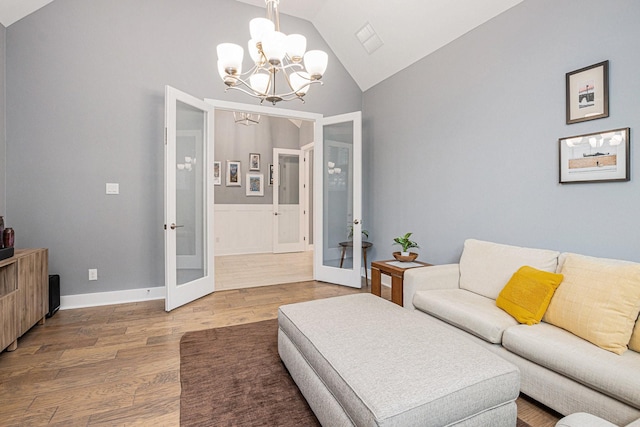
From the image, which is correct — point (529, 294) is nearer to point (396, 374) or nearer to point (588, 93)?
point (396, 374)

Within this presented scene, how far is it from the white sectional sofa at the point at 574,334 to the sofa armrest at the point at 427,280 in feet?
0.88

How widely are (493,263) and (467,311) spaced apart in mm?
590

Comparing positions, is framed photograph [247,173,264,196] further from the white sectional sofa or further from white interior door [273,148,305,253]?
the white sectional sofa

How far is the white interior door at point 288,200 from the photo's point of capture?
7.23 m

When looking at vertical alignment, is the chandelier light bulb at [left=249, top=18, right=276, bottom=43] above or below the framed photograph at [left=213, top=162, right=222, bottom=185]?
above

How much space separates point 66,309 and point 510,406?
397cm

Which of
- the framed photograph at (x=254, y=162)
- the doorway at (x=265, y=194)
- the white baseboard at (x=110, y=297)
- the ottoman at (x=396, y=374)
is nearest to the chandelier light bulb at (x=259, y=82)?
the ottoman at (x=396, y=374)

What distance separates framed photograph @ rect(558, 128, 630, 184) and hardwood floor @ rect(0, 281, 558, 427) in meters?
1.58

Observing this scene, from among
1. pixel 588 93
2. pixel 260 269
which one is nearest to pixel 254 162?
pixel 260 269

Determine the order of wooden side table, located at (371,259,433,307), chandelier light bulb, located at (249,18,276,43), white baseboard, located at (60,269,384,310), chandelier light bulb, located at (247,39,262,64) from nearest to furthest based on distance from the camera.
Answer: chandelier light bulb, located at (249,18,276,43), chandelier light bulb, located at (247,39,262,64), wooden side table, located at (371,259,433,307), white baseboard, located at (60,269,384,310)

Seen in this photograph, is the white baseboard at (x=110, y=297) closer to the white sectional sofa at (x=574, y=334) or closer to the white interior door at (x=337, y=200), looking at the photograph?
the white interior door at (x=337, y=200)

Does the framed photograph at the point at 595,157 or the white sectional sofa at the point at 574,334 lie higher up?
the framed photograph at the point at 595,157

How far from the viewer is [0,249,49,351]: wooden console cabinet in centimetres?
224

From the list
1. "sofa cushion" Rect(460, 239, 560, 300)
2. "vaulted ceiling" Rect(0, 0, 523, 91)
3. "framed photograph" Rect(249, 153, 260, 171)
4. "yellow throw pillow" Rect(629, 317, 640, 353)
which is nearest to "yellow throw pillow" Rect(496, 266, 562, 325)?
"sofa cushion" Rect(460, 239, 560, 300)
